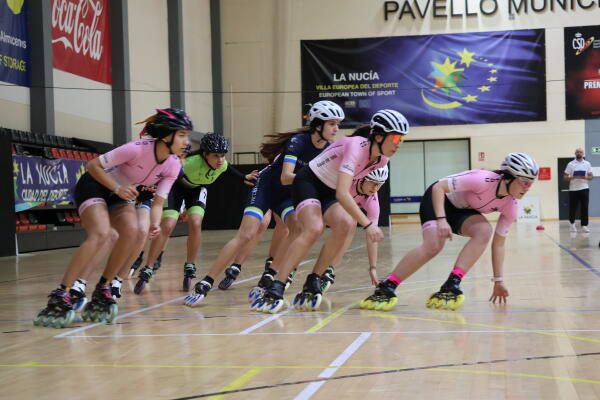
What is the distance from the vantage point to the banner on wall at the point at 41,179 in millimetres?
14883

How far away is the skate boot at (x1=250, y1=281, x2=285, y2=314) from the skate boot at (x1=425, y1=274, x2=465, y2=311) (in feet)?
3.76

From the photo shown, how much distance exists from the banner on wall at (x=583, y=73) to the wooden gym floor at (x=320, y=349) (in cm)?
2026

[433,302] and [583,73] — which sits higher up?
[583,73]

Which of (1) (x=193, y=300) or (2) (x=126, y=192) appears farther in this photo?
(1) (x=193, y=300)

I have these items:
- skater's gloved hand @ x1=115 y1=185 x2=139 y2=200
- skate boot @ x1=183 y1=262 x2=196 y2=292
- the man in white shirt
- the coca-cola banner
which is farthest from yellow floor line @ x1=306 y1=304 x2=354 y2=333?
the coca-cola banner

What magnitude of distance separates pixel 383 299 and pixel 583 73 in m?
22.8

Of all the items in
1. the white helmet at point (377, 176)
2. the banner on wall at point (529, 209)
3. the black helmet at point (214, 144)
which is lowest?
the banner on wall at point (529, 209)

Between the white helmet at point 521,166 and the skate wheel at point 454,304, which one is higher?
the white helmet at point 521,166

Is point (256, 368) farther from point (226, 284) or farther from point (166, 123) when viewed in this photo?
point (226, 284)

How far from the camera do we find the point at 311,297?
5906 millimetres

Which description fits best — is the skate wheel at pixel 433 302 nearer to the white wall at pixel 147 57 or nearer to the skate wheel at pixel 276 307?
the skate wheel at pixel 276 307

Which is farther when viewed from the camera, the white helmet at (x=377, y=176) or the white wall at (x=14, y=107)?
the white wall at (x=14, y=107)

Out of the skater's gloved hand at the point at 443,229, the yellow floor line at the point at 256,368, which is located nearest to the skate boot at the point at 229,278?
the skater's gloved hand at the point at 443,229

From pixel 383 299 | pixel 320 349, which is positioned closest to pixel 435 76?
pixel 383 299
